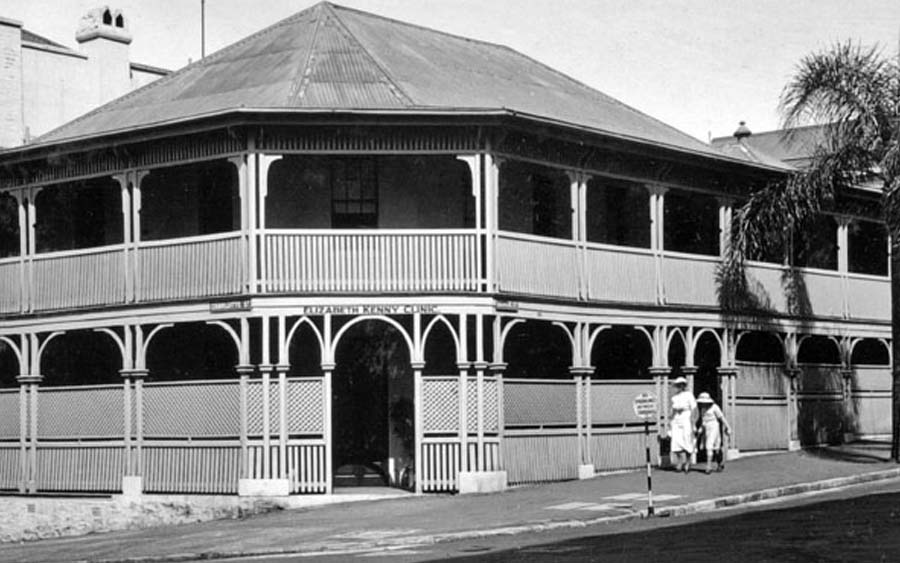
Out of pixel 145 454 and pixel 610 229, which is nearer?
pixel 145 454

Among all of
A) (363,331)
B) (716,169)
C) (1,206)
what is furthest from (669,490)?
(1,206)

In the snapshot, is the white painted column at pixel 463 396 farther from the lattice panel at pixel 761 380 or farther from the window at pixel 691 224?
the window at pixel 691 224

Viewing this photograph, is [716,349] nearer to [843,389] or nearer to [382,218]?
[843,389]

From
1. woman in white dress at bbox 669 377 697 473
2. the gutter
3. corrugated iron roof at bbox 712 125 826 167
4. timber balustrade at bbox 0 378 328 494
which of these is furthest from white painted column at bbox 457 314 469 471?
corrugated iron roof at bbox 712 125 826 167

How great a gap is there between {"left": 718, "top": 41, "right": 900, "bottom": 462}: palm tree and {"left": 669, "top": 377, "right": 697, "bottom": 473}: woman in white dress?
3.97 m

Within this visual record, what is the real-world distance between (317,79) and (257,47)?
Answer: 3699 millimetres

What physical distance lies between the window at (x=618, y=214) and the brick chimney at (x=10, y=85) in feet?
52.6

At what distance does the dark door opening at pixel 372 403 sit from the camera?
26.8m

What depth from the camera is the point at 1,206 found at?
101ft

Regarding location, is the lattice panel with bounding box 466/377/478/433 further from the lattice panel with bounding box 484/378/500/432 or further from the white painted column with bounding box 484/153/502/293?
the white painted column with bounding box 484/153/502/293

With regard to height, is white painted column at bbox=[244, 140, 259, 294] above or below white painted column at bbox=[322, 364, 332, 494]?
above

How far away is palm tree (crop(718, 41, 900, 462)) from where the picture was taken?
27422mm

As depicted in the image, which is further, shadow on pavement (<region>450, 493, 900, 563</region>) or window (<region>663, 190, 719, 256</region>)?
window (<region>663, 190, 719, 256</region>)


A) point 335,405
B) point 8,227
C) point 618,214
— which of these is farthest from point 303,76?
point 8,227
